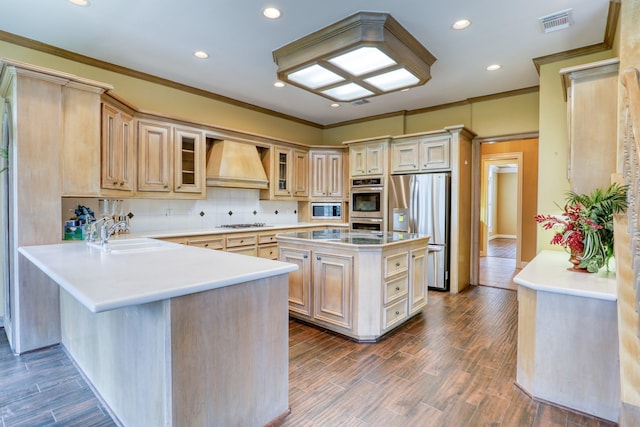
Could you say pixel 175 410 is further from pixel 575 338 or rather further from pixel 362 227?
pixel 362 227

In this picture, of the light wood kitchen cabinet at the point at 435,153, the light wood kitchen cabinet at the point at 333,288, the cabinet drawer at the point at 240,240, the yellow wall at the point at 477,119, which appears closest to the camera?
the light wood kitchen cabinet at the point at 333,288

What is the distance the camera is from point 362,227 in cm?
546

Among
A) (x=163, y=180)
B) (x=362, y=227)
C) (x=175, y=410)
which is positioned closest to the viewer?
(x=175, y=410)

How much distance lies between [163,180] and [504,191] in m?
11.7

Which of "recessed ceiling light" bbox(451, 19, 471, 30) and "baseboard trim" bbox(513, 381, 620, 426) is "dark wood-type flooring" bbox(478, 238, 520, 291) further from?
"recessed ceiling light" bbox(451, 19, 471, 30)

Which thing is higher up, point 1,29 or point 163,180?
point 1,29

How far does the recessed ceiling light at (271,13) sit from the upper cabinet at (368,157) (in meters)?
2.83

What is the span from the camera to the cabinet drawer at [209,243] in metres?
3.83

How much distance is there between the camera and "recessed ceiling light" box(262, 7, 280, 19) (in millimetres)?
2599

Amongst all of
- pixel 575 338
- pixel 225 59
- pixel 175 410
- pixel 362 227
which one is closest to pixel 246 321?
pixel 175 410

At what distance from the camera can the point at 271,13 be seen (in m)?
2.65

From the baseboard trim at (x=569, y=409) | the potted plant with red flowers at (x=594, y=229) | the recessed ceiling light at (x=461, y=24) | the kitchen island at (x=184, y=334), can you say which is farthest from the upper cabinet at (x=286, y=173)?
the baseboard trim at (x=569, y=409)

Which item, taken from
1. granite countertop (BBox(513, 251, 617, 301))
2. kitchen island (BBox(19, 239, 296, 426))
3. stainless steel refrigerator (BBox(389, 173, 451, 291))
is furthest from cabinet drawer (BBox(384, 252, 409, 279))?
stainless steel refrigerator (BBox(389, 173, 451, 291))

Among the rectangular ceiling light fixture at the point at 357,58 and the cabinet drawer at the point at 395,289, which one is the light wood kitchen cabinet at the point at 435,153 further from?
the cabinet drawer at the point at 395,289
